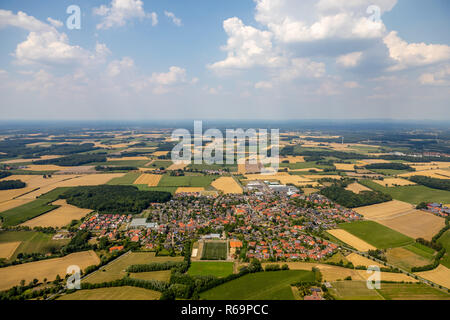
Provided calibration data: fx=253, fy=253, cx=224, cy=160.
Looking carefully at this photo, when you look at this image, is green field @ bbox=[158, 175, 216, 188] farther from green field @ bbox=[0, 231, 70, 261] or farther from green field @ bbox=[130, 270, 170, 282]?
green field @ bbox=[130, 270, 170, 282]

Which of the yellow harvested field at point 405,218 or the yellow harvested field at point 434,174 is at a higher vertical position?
the yellow harvested field at point 434,174

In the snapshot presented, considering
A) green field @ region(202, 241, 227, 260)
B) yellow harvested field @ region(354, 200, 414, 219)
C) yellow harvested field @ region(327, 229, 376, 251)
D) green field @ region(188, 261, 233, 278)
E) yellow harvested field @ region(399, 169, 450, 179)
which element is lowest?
green field @ region(188, 261, 233, 278)

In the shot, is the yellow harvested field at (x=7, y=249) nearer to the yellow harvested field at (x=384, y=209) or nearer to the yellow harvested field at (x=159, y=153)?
the yellow harvested field at (x=384, y=209)

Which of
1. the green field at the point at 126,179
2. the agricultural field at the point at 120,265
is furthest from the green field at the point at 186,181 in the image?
the agricultural field at the point at 120,265

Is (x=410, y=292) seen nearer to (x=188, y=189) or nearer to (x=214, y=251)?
(x=214, y=251)

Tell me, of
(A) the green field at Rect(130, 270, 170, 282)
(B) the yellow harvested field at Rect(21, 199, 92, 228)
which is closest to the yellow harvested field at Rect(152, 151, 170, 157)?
(B) the yellow harvested field at Rect(21, 199, 92, 228)
